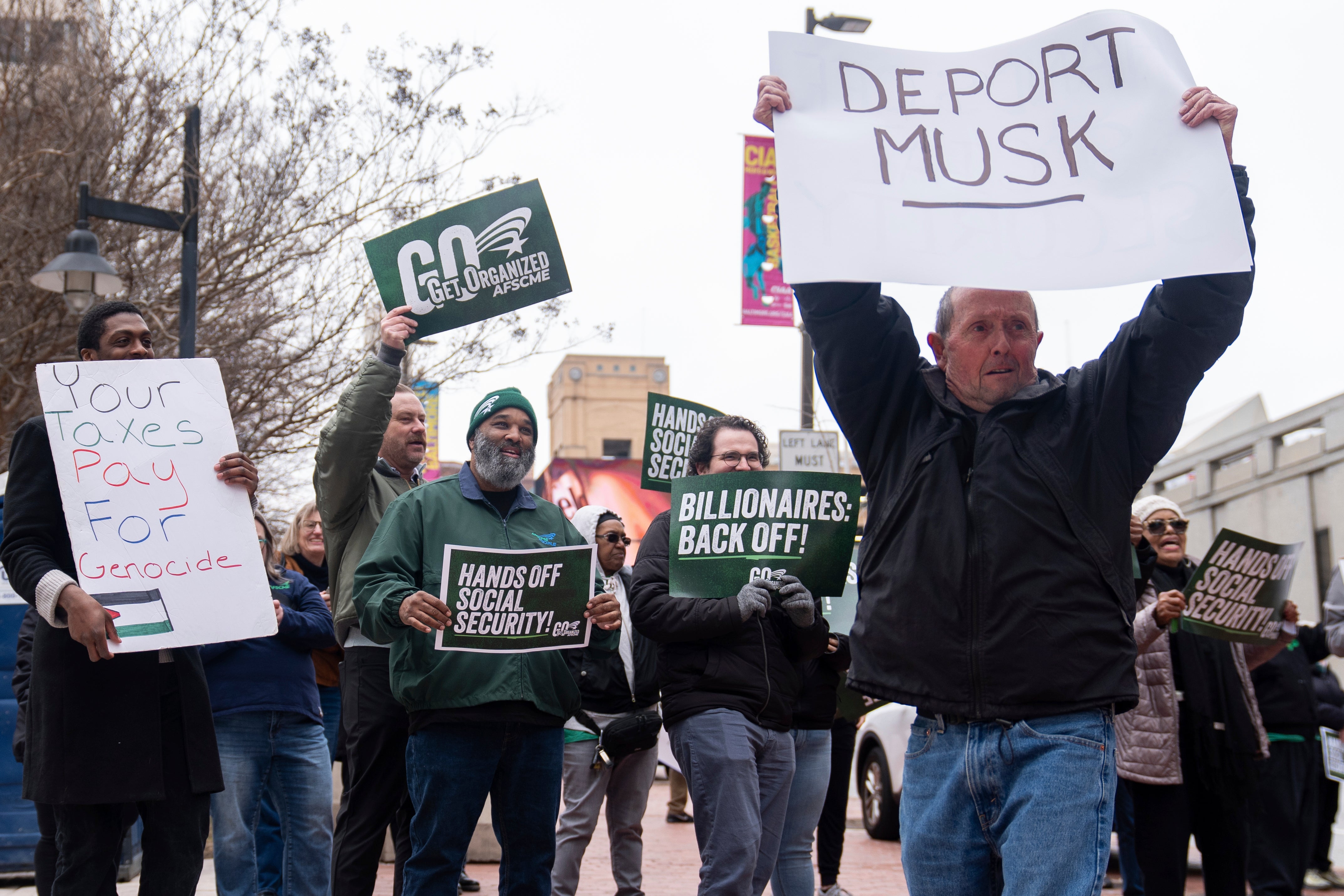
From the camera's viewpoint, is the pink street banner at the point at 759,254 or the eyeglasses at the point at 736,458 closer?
the eyeglasses at the point at 736,458

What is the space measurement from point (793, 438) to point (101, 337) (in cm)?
1101

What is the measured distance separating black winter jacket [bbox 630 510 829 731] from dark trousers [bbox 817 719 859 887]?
2.51 m

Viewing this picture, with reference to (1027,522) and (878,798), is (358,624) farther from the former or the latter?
(878,798)

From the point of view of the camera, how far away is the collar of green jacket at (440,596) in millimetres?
4270

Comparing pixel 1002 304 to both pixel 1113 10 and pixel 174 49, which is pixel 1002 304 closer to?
pixel 1113 10

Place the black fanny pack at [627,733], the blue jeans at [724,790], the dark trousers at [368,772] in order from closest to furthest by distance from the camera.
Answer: the blue jeans at [724,790] → the dark trousers at [368,772] → the black fanny pack at [627,733]

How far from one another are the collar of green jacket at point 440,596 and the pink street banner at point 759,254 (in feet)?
32.6

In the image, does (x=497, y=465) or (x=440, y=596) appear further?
(x=497, y=465)

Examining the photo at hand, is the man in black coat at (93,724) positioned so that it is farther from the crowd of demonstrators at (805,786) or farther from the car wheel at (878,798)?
the car wheel at (878,798)

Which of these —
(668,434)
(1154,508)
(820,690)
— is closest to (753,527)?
(820,690)

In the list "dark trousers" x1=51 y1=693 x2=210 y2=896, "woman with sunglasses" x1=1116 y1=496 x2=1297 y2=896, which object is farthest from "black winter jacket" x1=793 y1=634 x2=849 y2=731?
"dark trousers" x1=51 y1=693 x2=210 y2=896

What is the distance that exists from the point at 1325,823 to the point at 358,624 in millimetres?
7429

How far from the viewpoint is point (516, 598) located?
4297 millimetres

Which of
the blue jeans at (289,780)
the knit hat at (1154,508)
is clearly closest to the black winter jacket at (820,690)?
the knit hat at (1154,508)
